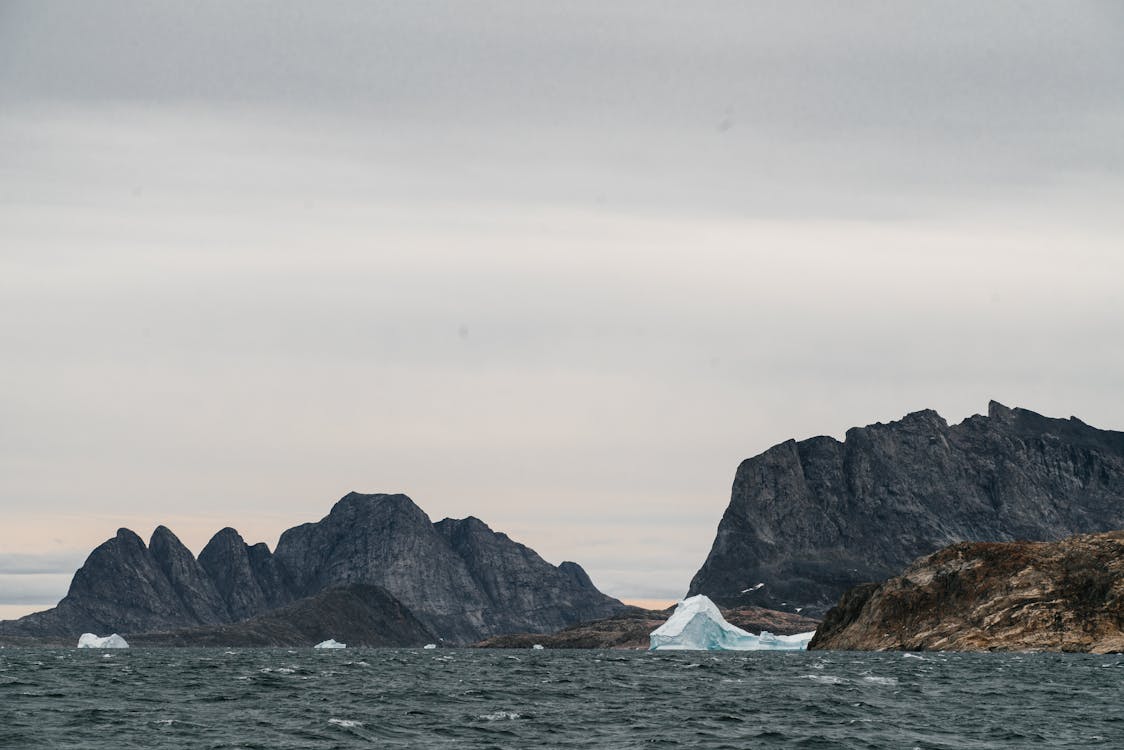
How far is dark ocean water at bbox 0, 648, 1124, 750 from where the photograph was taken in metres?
63.6

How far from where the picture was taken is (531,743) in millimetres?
61812

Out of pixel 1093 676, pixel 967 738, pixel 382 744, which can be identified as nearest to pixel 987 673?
pixel 1093 676

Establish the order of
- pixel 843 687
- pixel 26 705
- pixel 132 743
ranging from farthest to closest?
1. pixel 843 687
2. pixel 26 705
3. pixel 132 743

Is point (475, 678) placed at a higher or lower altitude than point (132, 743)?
higher

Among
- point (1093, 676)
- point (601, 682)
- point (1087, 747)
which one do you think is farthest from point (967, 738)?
point (1093, 676)

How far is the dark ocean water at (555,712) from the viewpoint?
209 ft

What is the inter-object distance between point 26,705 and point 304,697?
17399 mm

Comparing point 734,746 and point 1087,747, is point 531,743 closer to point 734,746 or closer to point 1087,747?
point 734,746

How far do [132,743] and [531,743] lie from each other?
18.0m

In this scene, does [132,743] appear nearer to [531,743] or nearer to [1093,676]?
[531,743]

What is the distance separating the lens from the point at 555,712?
7875 cm

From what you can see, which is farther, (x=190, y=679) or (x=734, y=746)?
(x=190, y=679)

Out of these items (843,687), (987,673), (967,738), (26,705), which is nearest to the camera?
(967,738)

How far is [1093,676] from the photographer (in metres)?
128
